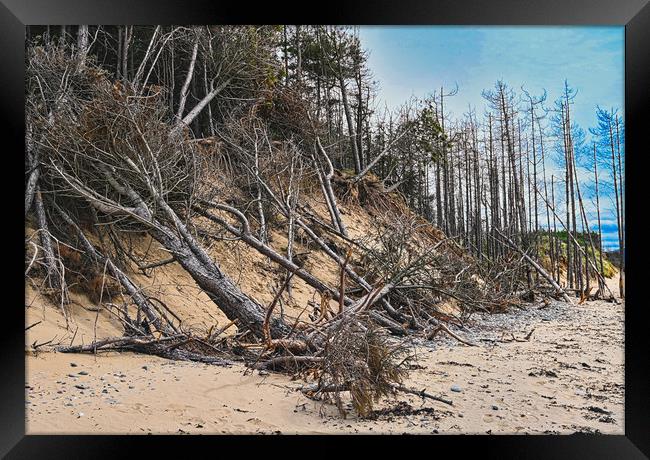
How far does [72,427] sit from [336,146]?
3.76 m

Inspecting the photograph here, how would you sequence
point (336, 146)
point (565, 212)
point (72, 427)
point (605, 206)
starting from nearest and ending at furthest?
1. point (72, 427)
2. point (605, 206)
3. point (565, 212)
4. point (336, 146)

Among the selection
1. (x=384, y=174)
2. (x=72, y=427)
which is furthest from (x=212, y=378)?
(x=384, y=174)

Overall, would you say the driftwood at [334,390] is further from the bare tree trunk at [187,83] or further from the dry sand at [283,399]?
the bare tree trunk at [187,83]

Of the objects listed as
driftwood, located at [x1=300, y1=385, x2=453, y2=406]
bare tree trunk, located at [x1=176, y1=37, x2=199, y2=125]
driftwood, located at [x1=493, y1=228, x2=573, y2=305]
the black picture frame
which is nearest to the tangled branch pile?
driftwood, located at [x1=300, y1=385, x2=453, y2=406]

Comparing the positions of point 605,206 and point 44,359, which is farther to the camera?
point 605,206

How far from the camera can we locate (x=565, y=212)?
5.48 meters

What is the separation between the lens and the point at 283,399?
389 centimetres
